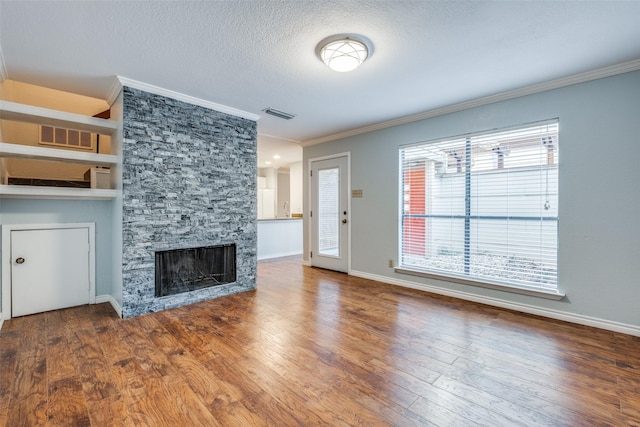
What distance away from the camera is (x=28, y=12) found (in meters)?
1.98

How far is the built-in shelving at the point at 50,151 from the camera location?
271 cm

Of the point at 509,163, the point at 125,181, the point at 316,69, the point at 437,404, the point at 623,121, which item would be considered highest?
the point at 316,69

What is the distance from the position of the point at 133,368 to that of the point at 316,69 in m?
2.91

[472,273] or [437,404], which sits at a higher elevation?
[472,273]

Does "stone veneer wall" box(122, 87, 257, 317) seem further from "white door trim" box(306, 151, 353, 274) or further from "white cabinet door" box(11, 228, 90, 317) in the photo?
"white door trim" box(306, 151, 353, 274)

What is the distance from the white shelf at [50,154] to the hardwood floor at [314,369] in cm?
167

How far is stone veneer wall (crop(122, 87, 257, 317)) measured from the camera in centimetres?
308

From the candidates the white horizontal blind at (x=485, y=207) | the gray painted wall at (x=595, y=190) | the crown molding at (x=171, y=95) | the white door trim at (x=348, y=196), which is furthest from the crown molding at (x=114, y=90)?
the gray painted wall at (x=595, y=190)

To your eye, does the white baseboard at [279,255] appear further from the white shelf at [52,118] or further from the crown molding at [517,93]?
the white shelf at [52,118]

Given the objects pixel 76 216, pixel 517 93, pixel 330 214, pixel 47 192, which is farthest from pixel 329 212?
pixel 47 192

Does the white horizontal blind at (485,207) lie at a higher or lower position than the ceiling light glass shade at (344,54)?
lower

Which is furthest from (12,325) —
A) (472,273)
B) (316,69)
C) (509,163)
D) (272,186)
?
(272,186)

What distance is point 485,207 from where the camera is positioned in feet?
11.6

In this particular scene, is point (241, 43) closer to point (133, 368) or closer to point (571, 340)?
point (133, 368)
